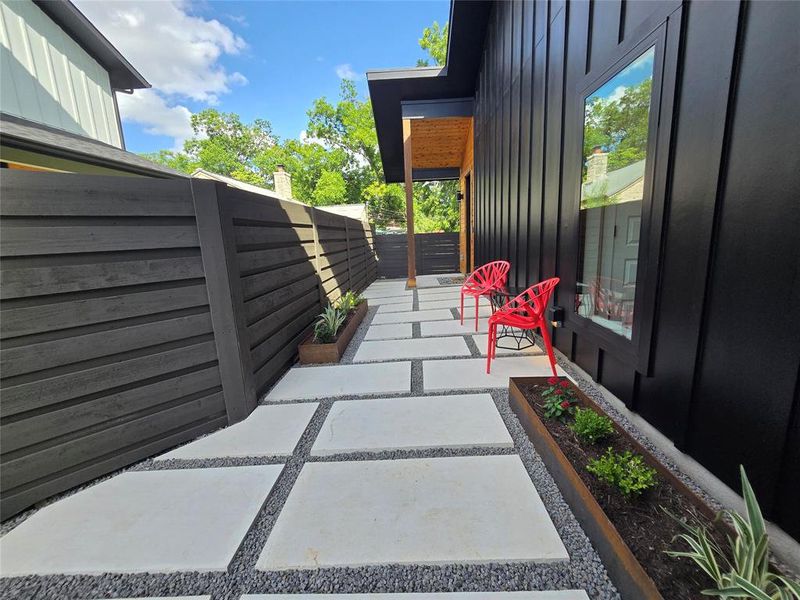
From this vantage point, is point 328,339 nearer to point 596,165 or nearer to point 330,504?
point 330,504

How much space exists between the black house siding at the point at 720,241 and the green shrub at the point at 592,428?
0.98 ft

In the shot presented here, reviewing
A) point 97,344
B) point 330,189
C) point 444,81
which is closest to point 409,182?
point 444,81

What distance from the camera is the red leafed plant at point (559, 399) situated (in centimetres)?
164

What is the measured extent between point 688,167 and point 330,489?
202 centimetres

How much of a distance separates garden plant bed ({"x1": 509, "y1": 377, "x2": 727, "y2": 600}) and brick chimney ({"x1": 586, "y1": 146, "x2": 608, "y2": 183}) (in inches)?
59.6

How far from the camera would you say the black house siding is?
0.98 metres

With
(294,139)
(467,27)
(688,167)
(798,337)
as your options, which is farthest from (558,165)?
(294,139)

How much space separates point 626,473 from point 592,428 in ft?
0.87

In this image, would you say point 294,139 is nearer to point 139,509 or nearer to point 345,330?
point 345,330

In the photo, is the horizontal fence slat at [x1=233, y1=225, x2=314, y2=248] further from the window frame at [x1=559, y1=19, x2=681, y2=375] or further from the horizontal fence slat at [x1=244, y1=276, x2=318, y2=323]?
the window frame at [x1=559, y1=19, x2=681, y2=375]

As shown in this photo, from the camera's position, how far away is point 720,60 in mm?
1164

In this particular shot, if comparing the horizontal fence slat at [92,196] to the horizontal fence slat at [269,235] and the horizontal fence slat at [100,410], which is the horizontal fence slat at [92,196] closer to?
the horizontal fence slat at [269,235]

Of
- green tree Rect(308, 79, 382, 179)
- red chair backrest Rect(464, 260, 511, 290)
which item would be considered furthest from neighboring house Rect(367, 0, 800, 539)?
green tree Rect(308, 79, 382, 179)

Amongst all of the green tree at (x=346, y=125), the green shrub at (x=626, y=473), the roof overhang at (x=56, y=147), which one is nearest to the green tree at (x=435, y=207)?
the green tree at (x=346, y=125)
